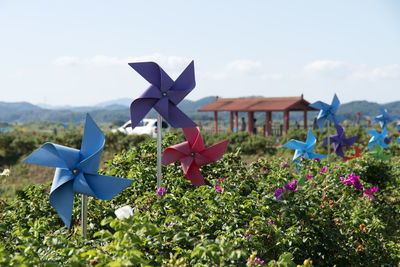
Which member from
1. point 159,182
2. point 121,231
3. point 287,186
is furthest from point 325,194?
point 121,231

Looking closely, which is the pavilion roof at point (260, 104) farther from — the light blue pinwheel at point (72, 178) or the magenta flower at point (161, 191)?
the light blue pinwheel at point (72, 178)

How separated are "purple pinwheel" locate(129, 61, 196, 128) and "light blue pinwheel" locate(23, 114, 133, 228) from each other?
1.01 metres

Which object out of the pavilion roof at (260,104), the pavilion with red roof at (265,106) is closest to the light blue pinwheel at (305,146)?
the pavilion with red roof at (265,106)

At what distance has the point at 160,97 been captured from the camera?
187 inches

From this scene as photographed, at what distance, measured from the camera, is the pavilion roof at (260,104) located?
23750mm

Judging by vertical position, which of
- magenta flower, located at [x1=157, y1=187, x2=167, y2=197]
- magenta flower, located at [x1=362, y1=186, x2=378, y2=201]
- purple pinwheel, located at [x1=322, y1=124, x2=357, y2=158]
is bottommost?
magenta flower, located at [x1=362, y1=186, x2=378, y2=201]

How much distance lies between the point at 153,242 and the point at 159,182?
1.54 meters

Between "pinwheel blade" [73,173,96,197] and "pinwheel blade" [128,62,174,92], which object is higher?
"pinwheel blade" [128,62,174,92]

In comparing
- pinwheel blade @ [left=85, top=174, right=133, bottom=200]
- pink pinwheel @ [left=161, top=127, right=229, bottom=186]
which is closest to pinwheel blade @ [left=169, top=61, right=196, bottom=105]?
pink pinwheel @ [left=161, top=127, right=229, bottom=186]

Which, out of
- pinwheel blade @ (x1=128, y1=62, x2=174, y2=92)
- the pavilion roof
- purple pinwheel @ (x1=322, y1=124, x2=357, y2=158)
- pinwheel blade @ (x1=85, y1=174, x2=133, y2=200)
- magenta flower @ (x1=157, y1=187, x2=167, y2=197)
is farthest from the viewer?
the pavilion roof

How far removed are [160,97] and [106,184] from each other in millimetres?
1383

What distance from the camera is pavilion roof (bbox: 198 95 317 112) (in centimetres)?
2375

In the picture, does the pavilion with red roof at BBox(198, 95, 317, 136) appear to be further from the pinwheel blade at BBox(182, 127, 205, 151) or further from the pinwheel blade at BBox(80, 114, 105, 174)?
the pinwheel blade at BBox(80, 114, 105, 174)

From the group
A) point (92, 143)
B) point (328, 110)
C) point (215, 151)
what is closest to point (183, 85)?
point (215, 151)
